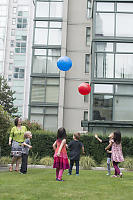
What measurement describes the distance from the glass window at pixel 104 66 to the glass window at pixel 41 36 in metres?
8.06

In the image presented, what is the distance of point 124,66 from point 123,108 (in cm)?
266

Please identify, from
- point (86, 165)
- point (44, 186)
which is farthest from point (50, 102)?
point (44, 186)

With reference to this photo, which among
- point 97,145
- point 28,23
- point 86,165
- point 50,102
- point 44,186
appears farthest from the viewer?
point 28,23

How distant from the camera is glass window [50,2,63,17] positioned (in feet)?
94.1

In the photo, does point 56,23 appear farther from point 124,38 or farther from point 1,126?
point 1,126

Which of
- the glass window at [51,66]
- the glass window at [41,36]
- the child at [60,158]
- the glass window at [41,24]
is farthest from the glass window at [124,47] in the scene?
the child at [60,158]

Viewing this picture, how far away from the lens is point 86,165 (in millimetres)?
14523

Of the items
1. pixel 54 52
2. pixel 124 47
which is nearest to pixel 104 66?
pixel 124 47

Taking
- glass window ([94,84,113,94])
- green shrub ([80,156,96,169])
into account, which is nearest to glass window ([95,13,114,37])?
glass window ([94,84,113,94])

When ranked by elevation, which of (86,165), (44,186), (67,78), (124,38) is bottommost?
(86,165)

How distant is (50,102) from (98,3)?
8.96 m

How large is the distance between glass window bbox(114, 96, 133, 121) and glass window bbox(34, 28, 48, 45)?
1004cm

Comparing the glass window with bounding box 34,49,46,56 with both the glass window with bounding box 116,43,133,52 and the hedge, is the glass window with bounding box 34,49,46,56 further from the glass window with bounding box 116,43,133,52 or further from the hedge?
the hedge

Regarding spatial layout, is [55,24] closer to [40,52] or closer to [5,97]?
[40,52]
